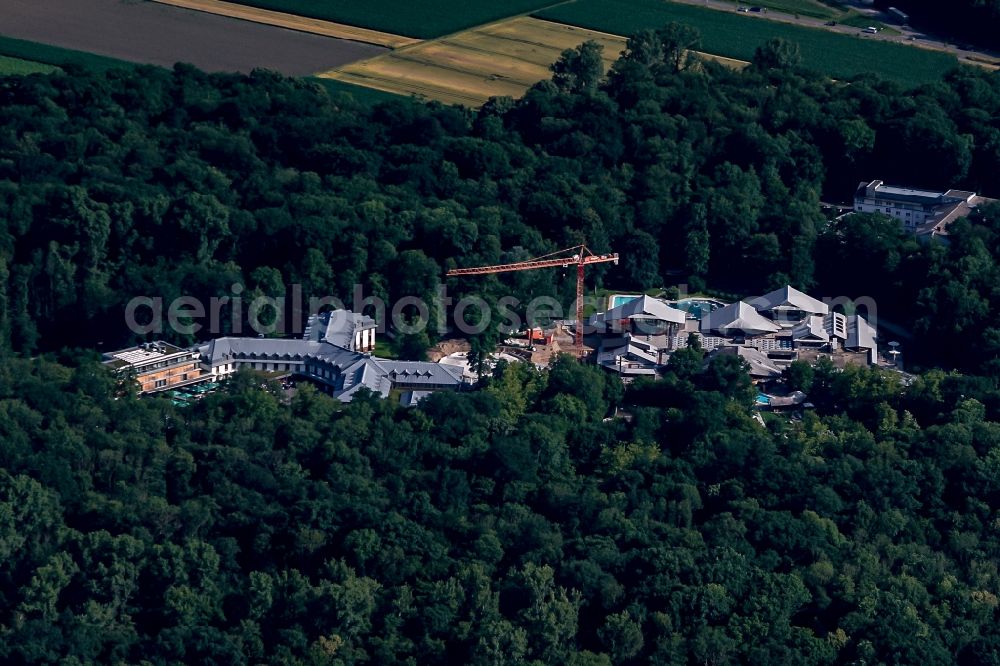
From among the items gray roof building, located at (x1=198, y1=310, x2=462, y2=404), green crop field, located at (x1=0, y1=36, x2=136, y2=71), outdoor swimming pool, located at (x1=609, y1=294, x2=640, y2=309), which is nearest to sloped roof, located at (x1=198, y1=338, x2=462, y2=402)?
gray roof building, located at (x1=198, y1=310, x2=462, y2=404)

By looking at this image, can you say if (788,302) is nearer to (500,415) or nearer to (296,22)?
(500,415)

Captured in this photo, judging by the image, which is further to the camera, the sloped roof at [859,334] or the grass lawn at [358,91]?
the grass lawn at [358,91]

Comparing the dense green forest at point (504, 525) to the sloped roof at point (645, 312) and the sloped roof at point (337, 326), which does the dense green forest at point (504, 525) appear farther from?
the sloped roof at point (645, 312)

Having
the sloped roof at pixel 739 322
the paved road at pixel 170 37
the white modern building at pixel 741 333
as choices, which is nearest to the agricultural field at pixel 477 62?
the paved road at pixel 170 37

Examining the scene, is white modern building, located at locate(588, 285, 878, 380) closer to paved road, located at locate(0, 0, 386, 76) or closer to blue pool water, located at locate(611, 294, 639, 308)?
blue pool water, located at locate(611, 294, 639, 308)

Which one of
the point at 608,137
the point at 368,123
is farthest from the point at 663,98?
→ the point at 368,123
